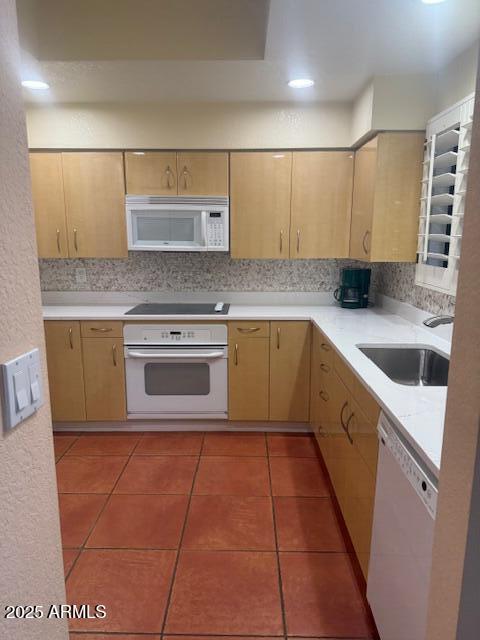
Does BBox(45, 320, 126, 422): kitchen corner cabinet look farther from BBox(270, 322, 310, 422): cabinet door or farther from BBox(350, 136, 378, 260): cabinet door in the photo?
BBox(350, 136, 378, 260): cabinet door

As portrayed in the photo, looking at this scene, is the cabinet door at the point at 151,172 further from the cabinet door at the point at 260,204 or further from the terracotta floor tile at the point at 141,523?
the terracotta floor tile at the point at 141,523

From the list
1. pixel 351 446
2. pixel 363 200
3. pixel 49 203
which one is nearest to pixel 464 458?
pixel 351 446

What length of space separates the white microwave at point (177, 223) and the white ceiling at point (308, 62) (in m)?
0.68

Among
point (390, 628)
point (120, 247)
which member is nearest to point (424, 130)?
point (120, 247)

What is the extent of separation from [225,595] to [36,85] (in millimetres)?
2945

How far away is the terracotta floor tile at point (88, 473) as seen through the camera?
8.08ft

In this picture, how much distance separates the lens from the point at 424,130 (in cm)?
242

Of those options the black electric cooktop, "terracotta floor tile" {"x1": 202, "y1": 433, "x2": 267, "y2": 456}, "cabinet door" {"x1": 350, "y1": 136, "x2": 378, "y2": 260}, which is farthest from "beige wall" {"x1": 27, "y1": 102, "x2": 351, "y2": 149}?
"terracotta floor tile" {"x1": 202, "y1": 433, "x2": 267, "y2": 456}

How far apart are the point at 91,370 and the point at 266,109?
223 centimetres

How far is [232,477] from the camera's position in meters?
2.57

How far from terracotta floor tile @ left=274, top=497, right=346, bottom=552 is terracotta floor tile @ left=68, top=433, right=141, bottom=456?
1.19m

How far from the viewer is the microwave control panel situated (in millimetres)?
2994

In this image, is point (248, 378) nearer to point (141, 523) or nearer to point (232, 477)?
point (232, 477)

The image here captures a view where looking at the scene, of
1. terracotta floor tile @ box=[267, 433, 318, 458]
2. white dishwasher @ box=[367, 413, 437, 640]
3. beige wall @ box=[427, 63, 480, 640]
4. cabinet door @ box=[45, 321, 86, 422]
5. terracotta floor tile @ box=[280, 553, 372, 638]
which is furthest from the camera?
cabinet door @ box=[45, 321, 86, 422]
